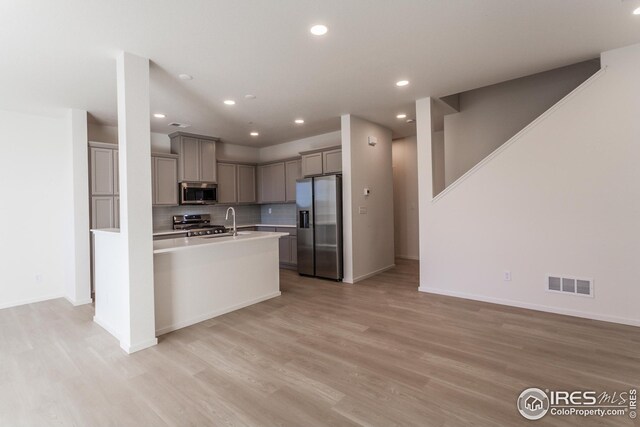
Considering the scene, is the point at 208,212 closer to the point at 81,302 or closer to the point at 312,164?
the point at 312,164

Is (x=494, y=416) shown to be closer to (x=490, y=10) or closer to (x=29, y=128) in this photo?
(x=490, y=10)

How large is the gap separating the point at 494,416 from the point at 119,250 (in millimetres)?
3436

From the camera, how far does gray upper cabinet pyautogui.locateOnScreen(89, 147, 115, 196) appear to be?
469 centimetres

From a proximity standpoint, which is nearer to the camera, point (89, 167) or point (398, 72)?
point (398, 72)

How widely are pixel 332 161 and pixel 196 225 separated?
3.09 meters

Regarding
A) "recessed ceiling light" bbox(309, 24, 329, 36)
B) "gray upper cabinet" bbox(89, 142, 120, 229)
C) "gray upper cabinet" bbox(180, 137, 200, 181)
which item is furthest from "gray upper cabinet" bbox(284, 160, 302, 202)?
"recessed ceiling light" bbox(309, 24, 329, 36)

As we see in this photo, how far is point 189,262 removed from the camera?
350 centimetres

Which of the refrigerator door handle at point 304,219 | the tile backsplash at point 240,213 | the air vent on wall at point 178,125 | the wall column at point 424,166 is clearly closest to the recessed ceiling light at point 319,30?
the wall column at point 424,166

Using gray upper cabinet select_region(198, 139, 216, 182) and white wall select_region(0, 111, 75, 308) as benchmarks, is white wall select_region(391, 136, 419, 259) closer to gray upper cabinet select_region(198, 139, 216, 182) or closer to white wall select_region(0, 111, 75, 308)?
gray upper cabinet select_region(198, 139, 216, 182)

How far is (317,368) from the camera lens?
2479 millimetres

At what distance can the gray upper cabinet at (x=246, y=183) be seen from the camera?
23.0ft

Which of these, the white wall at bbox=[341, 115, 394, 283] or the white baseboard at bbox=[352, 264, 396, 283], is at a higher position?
the white wall at bbox=[341, 115, 394, 283]

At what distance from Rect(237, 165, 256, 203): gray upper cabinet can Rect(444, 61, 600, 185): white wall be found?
14.2ft

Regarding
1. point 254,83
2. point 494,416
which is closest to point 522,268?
point 494,416
